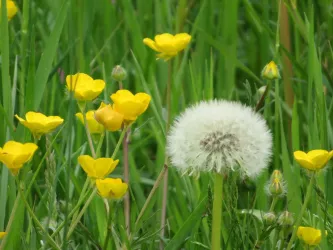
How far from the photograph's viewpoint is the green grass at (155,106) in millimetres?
1372

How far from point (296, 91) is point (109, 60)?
545 millimetres

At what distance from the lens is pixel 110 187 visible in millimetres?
1195

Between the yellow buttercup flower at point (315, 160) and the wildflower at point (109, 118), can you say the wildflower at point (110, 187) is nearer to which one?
the wildflower at point (109, 118)

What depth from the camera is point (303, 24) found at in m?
2.10

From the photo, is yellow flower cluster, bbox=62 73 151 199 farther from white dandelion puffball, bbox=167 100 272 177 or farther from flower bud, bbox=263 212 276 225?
flower bud, bbox=263 212 276 225

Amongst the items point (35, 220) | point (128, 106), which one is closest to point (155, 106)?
point (128, 106)

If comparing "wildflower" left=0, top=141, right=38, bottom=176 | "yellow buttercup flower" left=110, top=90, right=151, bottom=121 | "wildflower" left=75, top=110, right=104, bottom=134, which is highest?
"yellow buttercup flower" left=110, top=90, right=151, bottom=121

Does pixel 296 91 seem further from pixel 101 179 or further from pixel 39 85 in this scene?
pixel 101 179

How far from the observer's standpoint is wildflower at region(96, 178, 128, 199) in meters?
1.19

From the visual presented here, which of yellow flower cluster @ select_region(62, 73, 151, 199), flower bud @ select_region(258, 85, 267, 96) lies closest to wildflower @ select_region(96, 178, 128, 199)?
yellow flower cluster @ select_region(62, 73, 151, 199)

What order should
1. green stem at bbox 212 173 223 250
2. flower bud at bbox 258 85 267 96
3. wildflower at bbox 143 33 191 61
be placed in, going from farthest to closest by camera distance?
1. flower bud at bbox 258 85 267 96
2. wildflower at bbox 143 33 191 61
3. green stem at bbox 212 173 223 250

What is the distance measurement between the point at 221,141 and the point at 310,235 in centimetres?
21

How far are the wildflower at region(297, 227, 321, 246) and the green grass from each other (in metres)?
0.07

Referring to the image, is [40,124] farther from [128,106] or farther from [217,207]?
[217,207]
